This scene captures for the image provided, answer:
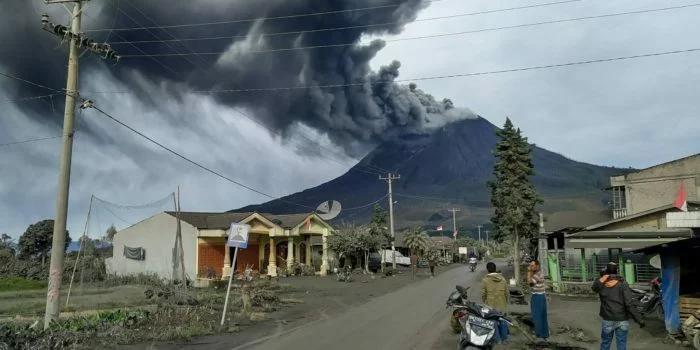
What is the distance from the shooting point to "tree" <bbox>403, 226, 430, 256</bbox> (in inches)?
2621

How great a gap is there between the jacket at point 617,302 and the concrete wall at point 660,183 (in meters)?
32.0

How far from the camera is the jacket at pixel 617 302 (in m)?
8.98

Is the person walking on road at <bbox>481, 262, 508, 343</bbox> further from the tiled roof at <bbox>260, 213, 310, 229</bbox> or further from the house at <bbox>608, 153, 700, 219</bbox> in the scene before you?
the tiled roof at <bbox>260, 213, 310, 229</bbox>

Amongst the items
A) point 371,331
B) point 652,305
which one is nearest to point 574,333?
point 652,305

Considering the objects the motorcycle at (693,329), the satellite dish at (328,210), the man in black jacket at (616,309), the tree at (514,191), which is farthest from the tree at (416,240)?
the man in black jacket at (616,309)

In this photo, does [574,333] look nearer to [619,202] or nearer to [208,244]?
[619,202]

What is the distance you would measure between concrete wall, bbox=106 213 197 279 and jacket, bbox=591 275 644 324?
3463cm

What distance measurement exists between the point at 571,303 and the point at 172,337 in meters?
14.5

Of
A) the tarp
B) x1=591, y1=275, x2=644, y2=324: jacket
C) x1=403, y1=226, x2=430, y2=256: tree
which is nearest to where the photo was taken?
x1=591, y1=275, x2=644, y2=324: jacket

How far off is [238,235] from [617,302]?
1031 centimetres

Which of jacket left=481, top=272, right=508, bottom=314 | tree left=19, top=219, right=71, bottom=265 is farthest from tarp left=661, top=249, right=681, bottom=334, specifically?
tree left=19, top=219, right=71, bottom=265

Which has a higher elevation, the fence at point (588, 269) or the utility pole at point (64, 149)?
the utility pole at point (64, 149)

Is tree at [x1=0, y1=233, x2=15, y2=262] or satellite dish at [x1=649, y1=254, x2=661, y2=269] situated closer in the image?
satellite dish at [x1=649, y1=254, x2=661, y2=269]

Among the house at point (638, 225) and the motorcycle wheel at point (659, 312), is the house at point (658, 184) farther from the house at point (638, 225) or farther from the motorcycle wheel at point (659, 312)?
the motorcycle wheel at point (659, 312)
